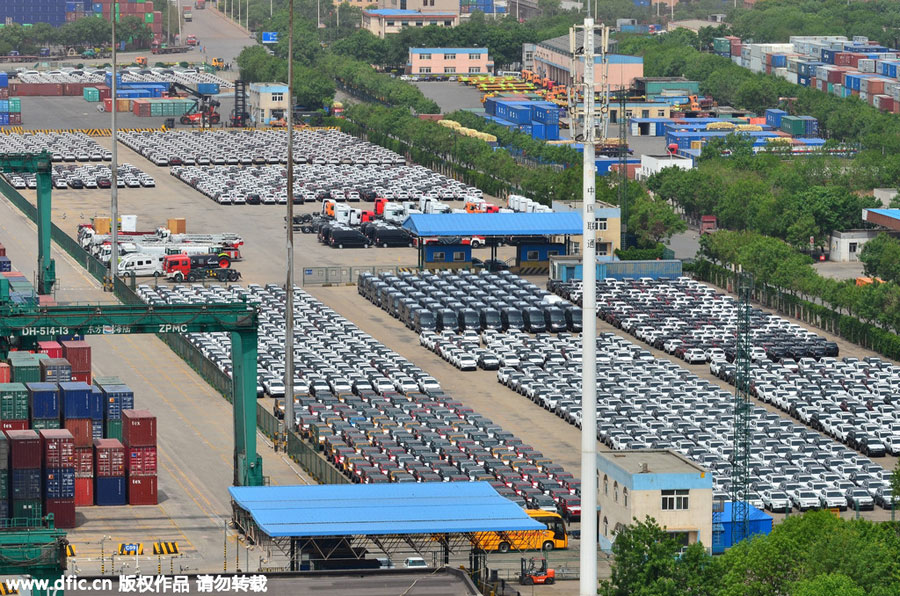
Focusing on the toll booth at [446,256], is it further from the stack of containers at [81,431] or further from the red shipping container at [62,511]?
the red shipping container at [62,511]

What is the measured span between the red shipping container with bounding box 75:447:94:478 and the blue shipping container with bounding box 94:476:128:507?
1.78ft

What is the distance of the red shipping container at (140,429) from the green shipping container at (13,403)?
15.6 feet


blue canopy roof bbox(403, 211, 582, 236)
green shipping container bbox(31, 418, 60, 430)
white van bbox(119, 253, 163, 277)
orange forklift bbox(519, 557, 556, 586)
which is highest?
green shipping container bbox(31, 418, 60, 430)

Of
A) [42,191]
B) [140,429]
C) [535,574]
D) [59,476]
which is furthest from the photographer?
[42,191]

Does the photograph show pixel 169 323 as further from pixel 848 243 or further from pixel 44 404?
pixel 848 243

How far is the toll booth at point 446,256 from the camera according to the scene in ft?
550

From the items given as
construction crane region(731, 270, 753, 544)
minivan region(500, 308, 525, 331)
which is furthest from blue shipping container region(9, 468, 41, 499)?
minivan region(500, 308, 525, 331)

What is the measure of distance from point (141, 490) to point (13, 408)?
730 centimetres

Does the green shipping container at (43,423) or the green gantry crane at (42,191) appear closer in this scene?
the green shipping container at (43,423)

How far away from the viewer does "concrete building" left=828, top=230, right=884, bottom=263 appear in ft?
598

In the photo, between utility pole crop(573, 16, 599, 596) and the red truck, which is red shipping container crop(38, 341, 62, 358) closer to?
the red truck

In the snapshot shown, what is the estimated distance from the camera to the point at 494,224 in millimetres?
170375

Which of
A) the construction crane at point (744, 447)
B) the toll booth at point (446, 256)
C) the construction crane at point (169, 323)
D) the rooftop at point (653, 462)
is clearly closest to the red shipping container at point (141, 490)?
the construction crane at point (169, 323)

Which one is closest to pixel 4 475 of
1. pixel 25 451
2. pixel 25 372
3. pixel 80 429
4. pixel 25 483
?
pixel 25 483
